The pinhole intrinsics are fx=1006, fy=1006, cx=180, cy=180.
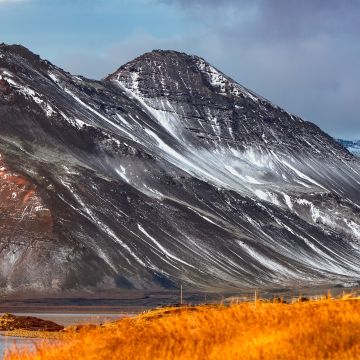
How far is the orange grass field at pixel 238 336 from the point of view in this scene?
43.7 ft

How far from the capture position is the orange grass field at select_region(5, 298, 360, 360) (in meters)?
13.3

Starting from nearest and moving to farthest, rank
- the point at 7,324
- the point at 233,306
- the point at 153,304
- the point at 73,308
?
the point at 233,306 < the point at 7,324 < the point at 73,308 < the point at 153,304

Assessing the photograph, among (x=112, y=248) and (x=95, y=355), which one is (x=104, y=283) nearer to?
(x=112, y=248)

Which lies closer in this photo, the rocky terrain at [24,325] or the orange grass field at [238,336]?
the orange grass field at [238,336]

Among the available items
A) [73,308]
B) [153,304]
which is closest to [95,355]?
[73,308]

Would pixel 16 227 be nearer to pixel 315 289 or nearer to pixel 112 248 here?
pixel 112 248

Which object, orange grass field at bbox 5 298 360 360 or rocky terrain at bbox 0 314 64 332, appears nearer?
orange grass field at bbox 5 298 360 360

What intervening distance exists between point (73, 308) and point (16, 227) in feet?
144

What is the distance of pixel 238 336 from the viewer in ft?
47.1

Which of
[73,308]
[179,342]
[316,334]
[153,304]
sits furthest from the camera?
[153,304]

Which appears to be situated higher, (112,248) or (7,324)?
(112,248)

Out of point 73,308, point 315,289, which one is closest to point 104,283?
point 73,308

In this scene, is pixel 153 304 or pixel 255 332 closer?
pixel 255 332

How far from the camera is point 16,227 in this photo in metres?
199
